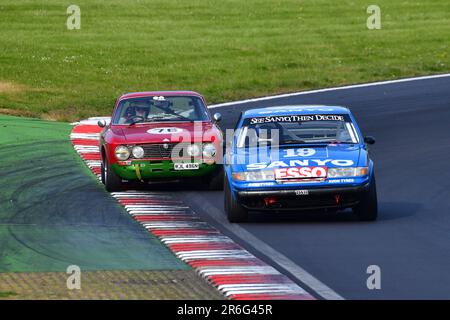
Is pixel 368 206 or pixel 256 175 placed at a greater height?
pixel 256 175

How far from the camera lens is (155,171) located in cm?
1862

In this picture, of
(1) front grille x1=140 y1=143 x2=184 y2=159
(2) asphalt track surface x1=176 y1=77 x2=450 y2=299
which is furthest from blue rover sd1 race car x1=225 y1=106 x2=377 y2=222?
(1) front grille x1=140 y1=143 x2=184 y2=159

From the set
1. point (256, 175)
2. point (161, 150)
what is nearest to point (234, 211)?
point (256, 175)

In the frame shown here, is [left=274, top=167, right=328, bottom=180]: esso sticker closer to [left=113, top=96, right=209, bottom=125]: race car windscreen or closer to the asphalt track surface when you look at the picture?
the asphalt track surface

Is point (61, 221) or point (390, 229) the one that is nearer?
point (390, 229)

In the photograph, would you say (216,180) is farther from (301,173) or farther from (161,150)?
(301,173)

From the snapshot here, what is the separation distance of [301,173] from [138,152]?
Result: 398cm

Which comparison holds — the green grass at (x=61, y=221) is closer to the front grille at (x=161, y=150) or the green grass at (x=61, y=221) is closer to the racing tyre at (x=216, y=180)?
the front grille at (x=161, y=150)

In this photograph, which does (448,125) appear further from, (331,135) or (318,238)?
(318,238)

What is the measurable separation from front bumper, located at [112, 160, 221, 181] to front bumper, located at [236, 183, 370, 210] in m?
3.19

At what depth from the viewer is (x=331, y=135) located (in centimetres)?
1686

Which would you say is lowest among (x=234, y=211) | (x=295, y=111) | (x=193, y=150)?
(x=234, y=211)

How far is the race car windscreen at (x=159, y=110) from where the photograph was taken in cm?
1972
